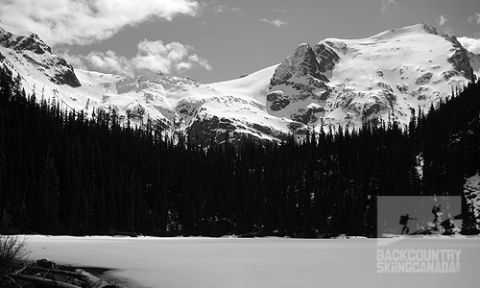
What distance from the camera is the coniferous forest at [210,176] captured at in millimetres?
96625

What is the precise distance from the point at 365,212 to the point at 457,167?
26189 mm

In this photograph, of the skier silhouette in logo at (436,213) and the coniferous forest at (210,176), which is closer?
the coniferous forest at (210,176)

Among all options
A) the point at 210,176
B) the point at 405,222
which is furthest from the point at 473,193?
the point at 210,176

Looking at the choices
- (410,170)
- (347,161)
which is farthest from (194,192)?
(410,170)

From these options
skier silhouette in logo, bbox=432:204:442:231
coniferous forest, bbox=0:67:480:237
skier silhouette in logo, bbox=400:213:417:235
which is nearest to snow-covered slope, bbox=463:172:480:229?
coniferous forest, bbox=0:67:480:237

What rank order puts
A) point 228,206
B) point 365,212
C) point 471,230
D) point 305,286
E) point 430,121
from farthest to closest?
point 430,121, point 228,206, point 365,212, point 471,230, point 305,286

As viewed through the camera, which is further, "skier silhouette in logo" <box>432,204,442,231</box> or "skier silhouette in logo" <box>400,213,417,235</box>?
"skier silhouette in logo" <box>432,204,442,231</box>

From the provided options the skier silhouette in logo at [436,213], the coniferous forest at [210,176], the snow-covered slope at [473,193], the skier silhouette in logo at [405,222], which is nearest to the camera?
the coniferous forest at [210,176]

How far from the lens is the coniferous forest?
317 feet

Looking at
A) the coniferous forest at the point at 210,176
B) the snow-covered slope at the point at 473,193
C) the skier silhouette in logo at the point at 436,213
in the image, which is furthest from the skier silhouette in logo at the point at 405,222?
the snow-covered slope at the point at 473,193

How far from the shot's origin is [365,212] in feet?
417

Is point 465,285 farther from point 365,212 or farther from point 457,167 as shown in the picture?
point 457,167

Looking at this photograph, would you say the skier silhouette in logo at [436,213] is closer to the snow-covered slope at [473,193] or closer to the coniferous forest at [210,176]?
the coniferous forest at [210,176]

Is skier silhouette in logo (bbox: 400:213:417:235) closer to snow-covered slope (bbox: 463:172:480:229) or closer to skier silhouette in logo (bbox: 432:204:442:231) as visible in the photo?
skier silhouette in logo (bbox: 432:204:442:231)
